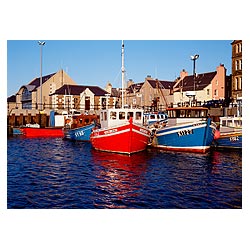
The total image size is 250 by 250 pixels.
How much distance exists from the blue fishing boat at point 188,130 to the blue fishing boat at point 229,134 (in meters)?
0.64

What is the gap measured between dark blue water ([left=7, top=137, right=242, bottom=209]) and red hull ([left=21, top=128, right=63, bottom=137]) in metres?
10.1

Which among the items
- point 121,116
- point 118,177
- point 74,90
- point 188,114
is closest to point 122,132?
point 121,116

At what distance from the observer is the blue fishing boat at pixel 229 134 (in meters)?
15.6

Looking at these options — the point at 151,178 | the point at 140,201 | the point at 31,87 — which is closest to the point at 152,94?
the point at 31,87

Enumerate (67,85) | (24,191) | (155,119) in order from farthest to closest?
1. (67,85)
2. (155,119)
3. (24,191)

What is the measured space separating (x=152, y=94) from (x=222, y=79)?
803cm

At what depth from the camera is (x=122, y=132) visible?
45.8ft

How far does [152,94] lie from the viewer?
1409 inches

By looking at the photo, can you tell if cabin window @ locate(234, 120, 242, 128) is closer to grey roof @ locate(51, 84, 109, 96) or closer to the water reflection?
the water reflection

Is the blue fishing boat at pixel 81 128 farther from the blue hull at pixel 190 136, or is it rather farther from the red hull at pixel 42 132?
the blue hull at pixel 190 136

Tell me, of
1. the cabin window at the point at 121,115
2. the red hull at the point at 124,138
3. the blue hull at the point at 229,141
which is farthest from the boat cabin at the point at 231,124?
the cabin window at the point at 121,115

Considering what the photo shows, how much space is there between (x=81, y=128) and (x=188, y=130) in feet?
29.2

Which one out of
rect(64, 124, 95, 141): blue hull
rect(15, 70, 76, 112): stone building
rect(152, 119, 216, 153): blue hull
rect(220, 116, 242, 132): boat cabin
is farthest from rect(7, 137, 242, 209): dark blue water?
rect(15, 70, 76, 112): stone building
